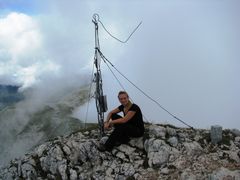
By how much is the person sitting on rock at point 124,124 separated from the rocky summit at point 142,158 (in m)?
0.38

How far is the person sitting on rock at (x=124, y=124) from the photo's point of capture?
1557cm

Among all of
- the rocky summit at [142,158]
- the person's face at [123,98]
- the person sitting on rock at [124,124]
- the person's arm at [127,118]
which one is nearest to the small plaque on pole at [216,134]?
the rocky summit at [142,158]

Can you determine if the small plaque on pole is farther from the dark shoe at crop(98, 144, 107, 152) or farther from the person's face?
the dark shoe at crop(98, 144, 107, 152)

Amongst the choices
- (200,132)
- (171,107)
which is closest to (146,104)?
(171,107)

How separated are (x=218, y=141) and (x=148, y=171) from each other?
3504 mm

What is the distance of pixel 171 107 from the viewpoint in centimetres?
19588

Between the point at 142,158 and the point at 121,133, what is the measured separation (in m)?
1.43

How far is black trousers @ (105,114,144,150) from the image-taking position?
16.0 meters

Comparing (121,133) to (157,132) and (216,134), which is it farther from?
(216,134)

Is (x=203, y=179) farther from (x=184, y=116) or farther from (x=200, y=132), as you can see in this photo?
(x=184, y=116)

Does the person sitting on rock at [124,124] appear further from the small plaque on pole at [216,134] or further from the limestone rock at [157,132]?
the small plaque on pole at [216,134]

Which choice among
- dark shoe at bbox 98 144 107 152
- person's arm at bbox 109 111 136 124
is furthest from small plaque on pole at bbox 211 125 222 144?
dark shoe at bbox 98 144 107 152

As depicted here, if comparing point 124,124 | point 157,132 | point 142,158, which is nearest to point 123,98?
point 124,124

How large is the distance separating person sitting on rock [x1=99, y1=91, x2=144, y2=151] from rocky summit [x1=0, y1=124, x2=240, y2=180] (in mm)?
378
